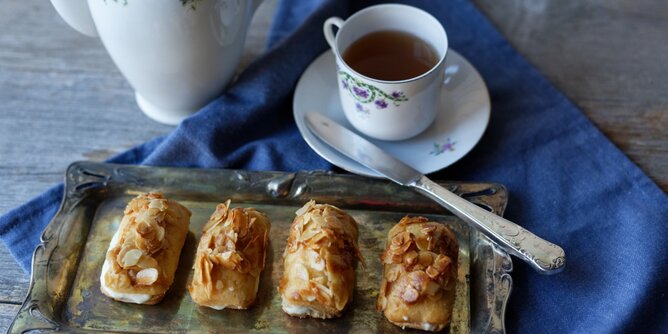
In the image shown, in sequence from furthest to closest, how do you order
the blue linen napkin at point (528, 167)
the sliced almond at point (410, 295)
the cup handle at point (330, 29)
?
the cup handle at point (330, 29) < the blue linen napkin at point (528, 167) < the sliced almond at point (410, 295)

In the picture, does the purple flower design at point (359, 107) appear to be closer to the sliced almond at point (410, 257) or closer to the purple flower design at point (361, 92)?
the purple flower design at point (361, 92)

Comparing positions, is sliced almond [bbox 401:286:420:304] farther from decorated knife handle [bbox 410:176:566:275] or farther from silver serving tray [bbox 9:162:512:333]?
decorated knife handle [bbox 410:176:566:275]

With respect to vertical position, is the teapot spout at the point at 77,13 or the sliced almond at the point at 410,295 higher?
the teapot spout at the point at 77,13

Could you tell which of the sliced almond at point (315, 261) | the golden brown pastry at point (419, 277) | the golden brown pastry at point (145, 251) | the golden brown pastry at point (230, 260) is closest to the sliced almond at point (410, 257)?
the golden brown pastry at point (419, 277)

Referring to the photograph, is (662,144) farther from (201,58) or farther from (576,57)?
(201,58)

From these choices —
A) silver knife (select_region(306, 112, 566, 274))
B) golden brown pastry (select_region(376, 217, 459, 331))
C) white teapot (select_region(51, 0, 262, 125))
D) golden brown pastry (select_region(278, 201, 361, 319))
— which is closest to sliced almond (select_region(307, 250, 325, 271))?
golden brown pastry (select_region(278, 201, 361, 319))

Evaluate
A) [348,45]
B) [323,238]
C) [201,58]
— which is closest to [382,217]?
[323,238]

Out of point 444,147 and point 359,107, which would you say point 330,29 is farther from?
point 444,147
